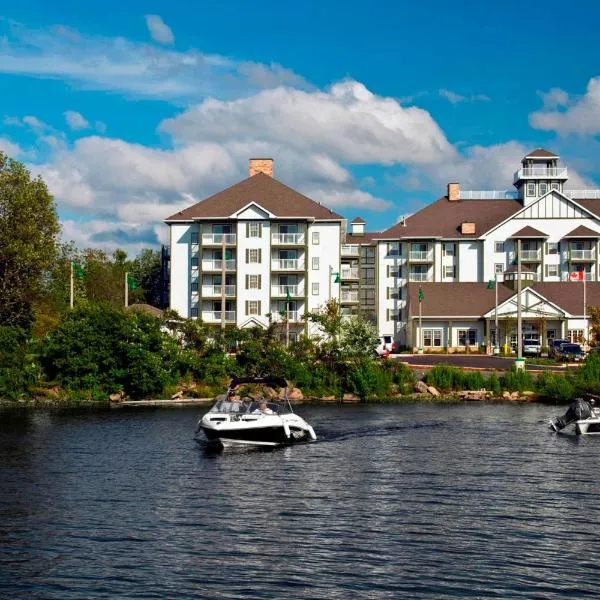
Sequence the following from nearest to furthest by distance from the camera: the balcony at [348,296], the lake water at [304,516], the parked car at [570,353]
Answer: the lake water at [304,516] → the parked car at [570,353] → the balcony at [348,296]

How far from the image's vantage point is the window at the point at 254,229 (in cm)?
9244

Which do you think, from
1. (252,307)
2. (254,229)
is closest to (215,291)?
(252,307)

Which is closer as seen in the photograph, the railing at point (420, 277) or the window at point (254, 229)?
the window at point (254, 229)

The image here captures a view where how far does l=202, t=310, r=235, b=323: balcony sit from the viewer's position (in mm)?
92062

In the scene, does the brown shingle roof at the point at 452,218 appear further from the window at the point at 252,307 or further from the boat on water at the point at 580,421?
the boat on water at the point at 580,421

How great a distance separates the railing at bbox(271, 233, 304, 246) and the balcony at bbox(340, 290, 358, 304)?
8468 millimetres

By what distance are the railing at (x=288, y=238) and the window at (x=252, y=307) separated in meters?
6.30

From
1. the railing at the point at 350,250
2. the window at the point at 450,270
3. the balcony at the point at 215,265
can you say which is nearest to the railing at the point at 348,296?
the railing at the point at 350,250

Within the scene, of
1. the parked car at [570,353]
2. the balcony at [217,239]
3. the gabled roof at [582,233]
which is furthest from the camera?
the gabled roof at [582,233]

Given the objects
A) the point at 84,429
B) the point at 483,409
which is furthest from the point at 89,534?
the point at 483,409

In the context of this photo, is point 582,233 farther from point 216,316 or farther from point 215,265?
point 216,316

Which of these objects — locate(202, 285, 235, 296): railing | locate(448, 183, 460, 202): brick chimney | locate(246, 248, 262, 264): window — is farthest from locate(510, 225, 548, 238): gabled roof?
locate(202, 285, 235, 296): railing

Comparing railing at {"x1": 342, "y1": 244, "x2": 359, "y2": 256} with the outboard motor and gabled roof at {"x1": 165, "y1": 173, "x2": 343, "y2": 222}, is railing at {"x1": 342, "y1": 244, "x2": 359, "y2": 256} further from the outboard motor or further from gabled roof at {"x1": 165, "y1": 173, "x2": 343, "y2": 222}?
the outboard motor

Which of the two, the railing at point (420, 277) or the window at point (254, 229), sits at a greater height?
the window at point (254, 229)
